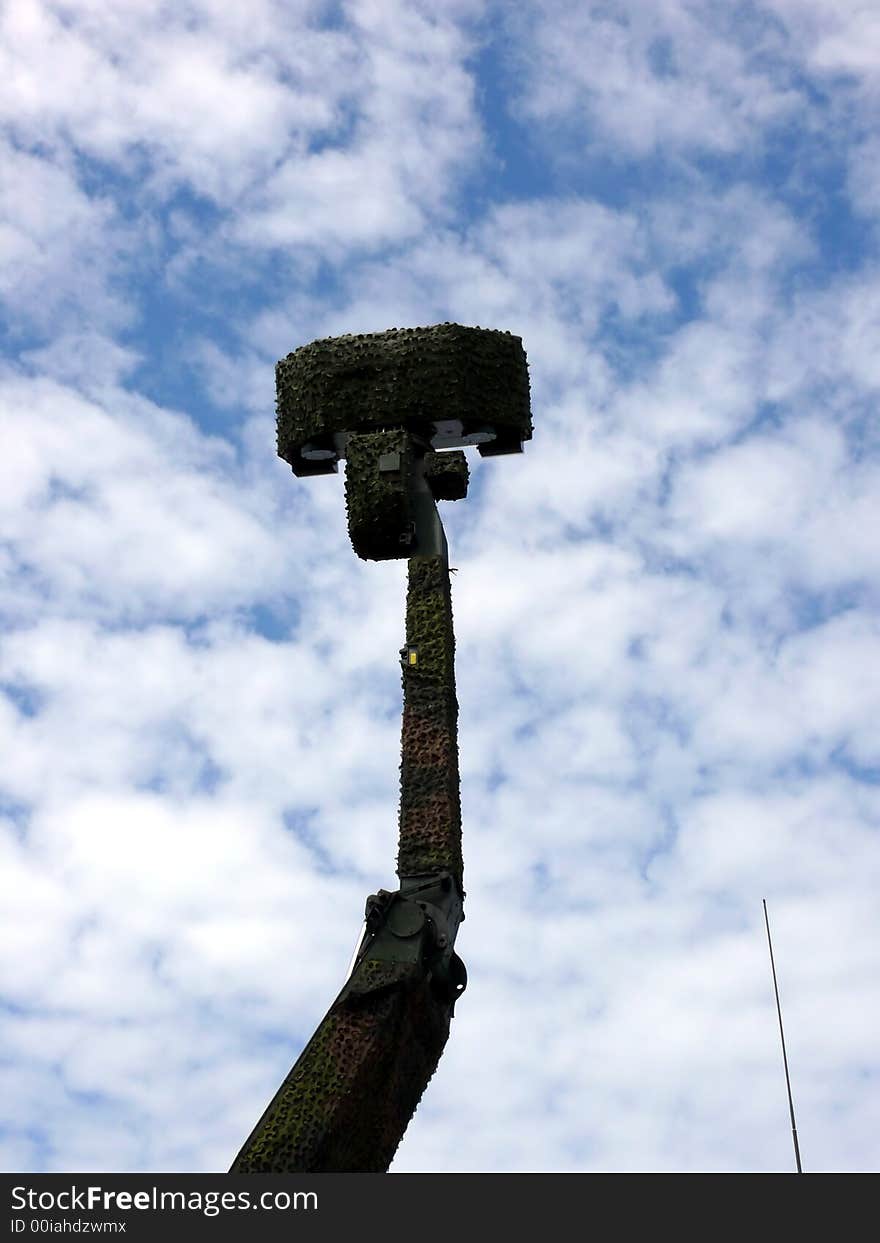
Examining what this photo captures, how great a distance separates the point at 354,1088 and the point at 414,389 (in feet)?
19.7

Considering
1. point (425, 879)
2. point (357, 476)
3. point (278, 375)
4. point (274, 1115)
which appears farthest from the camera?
point (278, 375)

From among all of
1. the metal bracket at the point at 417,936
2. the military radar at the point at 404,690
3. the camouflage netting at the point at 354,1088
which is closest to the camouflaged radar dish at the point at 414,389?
the military radar at the point at 404,690

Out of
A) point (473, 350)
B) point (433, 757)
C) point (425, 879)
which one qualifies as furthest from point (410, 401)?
point (425, 879)

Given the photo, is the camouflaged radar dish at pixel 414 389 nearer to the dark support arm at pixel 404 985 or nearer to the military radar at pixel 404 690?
the military radar at pixel 404 690

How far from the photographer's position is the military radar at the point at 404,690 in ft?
38.9

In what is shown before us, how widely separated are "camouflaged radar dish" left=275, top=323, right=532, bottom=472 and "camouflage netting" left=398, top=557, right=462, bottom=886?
1312 millimetres

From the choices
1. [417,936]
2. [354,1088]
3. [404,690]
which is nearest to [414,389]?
[404,690]

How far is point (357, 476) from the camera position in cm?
1392
